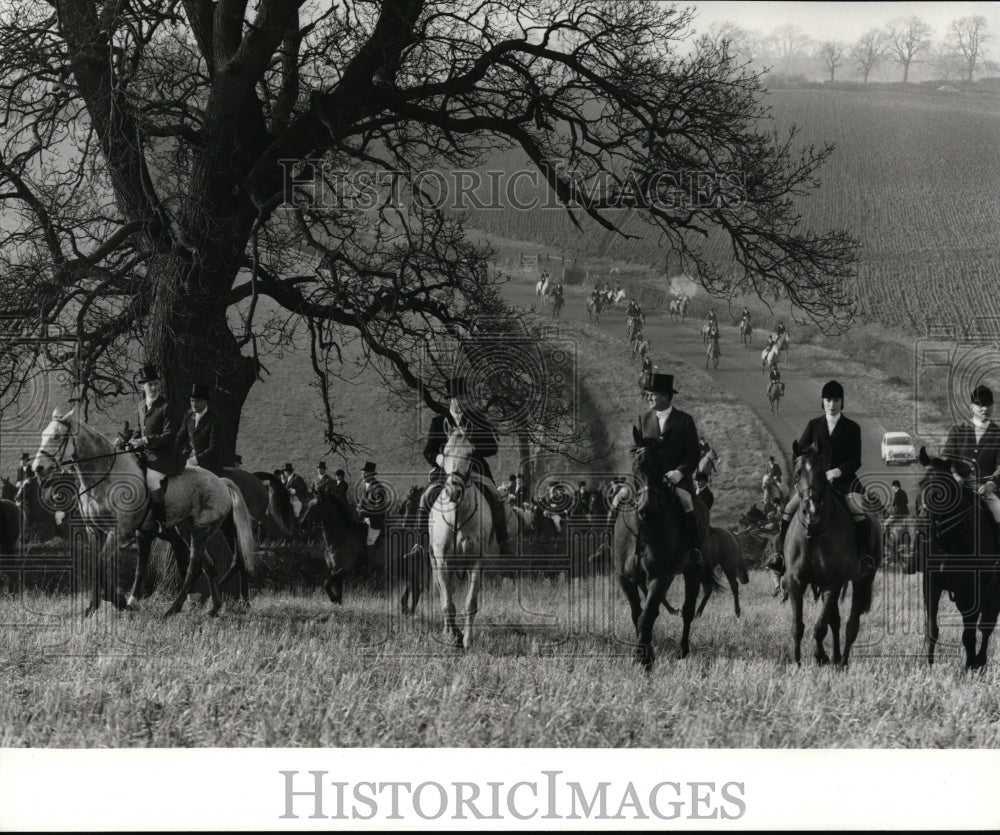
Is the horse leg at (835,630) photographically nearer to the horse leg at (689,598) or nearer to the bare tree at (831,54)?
the horse leg at (689,598)

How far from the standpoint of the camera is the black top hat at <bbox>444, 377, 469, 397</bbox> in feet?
38.9

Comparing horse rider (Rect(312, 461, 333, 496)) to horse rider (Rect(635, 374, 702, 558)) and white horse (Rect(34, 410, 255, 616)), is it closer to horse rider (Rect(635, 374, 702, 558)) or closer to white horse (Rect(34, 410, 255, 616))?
white horse (Rect(34, 410, 255, 616))

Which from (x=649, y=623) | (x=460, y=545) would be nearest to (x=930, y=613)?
(x=649, y=623)

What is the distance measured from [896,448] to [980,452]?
367 centimetres

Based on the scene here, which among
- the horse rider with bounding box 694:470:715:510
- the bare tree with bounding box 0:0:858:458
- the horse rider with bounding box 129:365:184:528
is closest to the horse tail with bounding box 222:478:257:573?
the horse rider with bounding box 129:365:184:528

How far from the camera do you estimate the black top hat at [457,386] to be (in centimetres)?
1186

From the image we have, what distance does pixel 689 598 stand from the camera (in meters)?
10.9

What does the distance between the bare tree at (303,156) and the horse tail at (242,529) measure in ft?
4.52

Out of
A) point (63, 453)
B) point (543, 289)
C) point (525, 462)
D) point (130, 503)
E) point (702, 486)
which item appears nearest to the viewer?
point (63, 453)

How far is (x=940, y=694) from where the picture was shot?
920 centimetres

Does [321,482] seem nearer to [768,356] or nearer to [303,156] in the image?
[303,156]

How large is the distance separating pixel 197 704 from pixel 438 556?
9.27ft

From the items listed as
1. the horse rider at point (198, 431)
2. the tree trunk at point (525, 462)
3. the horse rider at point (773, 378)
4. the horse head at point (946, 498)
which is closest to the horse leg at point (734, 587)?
the tree trunk at point (525, 462)

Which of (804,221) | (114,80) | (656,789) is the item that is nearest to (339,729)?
(656,789)
